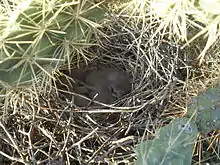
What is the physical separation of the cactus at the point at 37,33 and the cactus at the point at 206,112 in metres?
0.47

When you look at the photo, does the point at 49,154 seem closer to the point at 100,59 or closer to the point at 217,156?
the point at 100,59

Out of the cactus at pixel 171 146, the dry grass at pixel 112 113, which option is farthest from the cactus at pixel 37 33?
the cactus at pixel 171 146

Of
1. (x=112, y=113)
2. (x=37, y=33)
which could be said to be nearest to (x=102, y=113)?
(x=112, y=113)

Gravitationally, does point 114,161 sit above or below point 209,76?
below

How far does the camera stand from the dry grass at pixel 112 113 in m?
1.65

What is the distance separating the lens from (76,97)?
5.83 feet

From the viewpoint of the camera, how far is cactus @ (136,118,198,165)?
4.65 ft

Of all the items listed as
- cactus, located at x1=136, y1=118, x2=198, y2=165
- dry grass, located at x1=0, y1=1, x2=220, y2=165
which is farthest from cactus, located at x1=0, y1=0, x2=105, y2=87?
cactus, located at x1=136, y1=118, x2=198, y2=165

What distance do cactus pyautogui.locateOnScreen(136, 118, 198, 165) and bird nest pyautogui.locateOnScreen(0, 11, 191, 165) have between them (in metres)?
0.19

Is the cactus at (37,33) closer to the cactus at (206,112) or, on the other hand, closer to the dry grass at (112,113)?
the dry grass at (112,113)

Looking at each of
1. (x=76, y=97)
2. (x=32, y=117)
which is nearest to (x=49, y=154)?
(x=32, y=117)

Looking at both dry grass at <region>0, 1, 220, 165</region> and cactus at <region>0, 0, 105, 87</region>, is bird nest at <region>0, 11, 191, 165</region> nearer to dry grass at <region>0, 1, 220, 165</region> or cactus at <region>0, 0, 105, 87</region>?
dry grass at <region>0, 1, 220, 165</region>

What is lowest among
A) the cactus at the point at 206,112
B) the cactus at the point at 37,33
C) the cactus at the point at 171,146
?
the cactus at the point at 171,146

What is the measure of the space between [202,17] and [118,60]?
633mm
